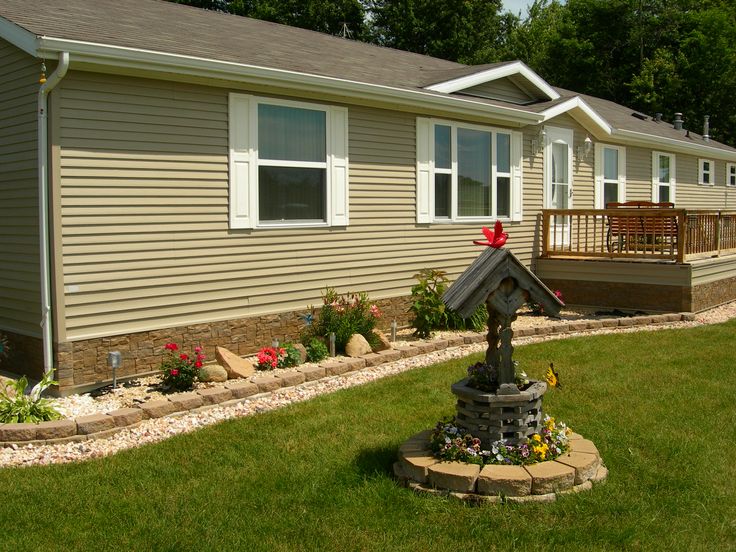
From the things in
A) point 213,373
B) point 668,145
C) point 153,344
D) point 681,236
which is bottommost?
point 213,373

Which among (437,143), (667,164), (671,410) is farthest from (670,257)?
(667,164)

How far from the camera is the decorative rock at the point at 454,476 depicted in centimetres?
416

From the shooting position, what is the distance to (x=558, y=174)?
1343 cm

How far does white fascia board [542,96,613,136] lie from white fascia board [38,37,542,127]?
192cm

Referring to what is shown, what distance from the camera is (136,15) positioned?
8766 mm

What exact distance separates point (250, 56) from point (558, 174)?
731 centimetres

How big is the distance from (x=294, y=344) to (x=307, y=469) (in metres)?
3.62

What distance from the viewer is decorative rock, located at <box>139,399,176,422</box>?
5.86 m

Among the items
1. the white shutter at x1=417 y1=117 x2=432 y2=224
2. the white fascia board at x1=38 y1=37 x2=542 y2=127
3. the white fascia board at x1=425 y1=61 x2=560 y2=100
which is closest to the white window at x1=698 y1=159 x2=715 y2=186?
the white fascia board at x1=425 y1=61 x2=560 y2=100

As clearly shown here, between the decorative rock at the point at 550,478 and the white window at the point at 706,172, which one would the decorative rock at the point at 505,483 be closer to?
the decorative rock at the point at 550,478

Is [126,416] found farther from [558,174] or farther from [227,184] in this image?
[558,174]

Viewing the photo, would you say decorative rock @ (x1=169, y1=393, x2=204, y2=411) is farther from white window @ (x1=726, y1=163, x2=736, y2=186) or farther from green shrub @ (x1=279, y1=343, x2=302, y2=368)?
white window @ (x1=726, y1=163, x2=736, y2=186)

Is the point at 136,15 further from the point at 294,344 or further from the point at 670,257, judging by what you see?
the point at 670,257

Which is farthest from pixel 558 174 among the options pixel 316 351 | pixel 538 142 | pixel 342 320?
pixel 316 351
